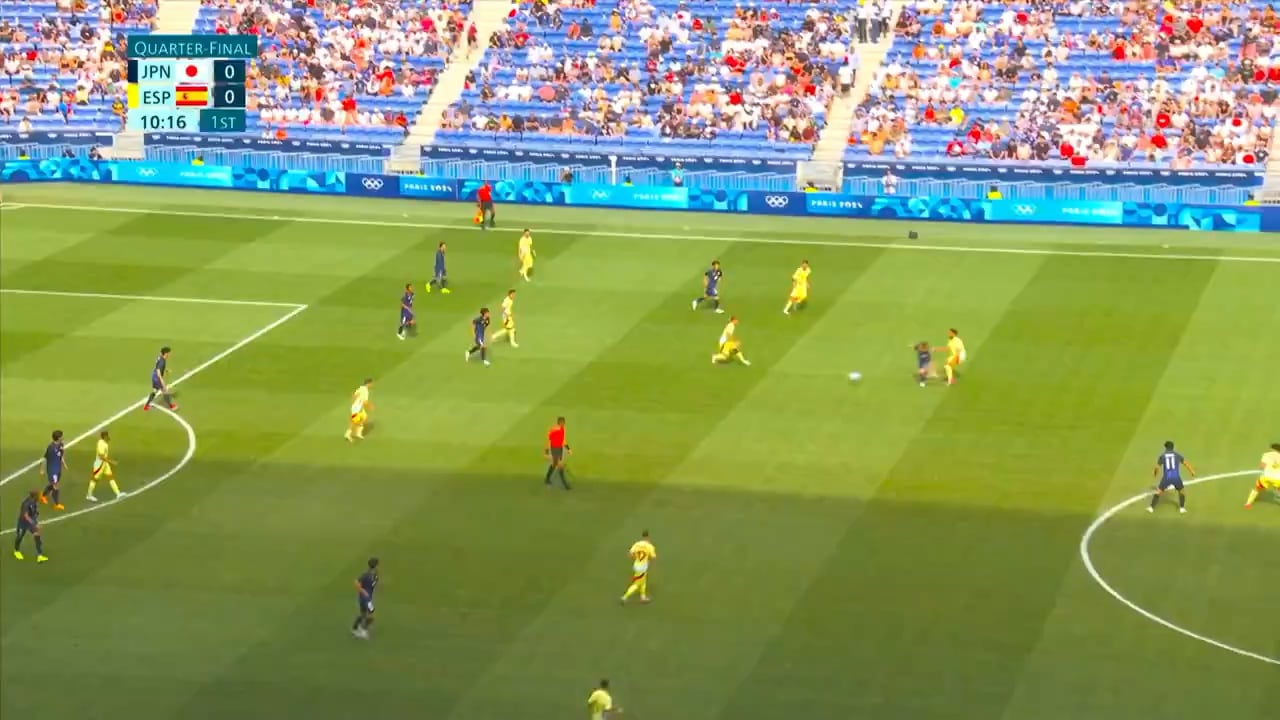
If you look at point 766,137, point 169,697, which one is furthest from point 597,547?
point 766,137

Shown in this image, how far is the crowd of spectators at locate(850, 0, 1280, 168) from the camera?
2968 inches

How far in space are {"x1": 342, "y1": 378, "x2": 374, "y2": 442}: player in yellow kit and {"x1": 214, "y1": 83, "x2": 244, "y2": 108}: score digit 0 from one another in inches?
1221

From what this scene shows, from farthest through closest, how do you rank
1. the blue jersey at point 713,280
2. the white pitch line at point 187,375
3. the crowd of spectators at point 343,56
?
the crowd of spectators at point 343,56, the blue jersey at point 713,280, the white pitch line at point 187,375

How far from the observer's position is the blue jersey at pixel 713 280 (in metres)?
59.2

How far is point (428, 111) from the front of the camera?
86062 millimetres

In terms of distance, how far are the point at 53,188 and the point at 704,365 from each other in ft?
122

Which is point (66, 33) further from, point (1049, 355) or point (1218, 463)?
point (1218, 463)

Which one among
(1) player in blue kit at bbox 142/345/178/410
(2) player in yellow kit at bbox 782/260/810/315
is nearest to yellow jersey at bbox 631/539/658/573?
(1) player in blue kit at bbox 142/345/178/410

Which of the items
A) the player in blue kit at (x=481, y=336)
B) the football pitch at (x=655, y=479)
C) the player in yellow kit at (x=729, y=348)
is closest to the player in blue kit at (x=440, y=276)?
the football pitch at (x=655, y=479)

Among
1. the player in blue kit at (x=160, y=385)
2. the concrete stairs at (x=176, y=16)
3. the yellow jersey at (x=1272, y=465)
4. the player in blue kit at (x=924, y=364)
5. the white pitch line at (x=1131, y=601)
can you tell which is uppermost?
the concrete stairs at (x=176, y=16)

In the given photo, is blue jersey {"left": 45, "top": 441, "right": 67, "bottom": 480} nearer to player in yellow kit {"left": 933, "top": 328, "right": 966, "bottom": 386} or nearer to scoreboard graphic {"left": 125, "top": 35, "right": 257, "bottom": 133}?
player in yellow kit {"left": 933, "top": 328, "right": 966, "bottom": 386}

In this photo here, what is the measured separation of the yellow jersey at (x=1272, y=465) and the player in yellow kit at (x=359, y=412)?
20796 mm

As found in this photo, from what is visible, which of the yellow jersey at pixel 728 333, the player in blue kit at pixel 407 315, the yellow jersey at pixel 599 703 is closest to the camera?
the yellow jersey at pixel 599 703

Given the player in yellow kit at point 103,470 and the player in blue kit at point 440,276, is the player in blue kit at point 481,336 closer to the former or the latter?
the player in blue kit at point 440,276
